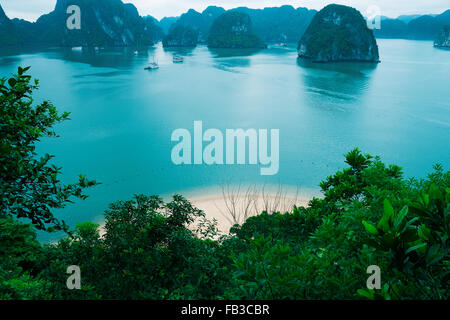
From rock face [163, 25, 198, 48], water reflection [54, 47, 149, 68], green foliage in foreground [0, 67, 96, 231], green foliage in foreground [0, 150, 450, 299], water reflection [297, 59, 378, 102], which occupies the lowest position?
green foliage in foreground [0, 150, 450, 299]

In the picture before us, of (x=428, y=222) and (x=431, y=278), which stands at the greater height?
(x=428, y=222)

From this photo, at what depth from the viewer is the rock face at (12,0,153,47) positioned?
145750 millimetres

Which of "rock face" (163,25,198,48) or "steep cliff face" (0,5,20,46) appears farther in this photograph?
"rock face" (163,25,198,48)

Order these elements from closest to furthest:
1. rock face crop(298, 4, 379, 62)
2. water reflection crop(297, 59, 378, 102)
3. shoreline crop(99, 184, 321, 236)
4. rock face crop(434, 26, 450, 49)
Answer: shoreline crop(99, 184, 321, 236)
water reflection crop(297, 59, 378, 102)
rock face crop(298, 4, 379, 62)
rock face crop(434, 26, 450, 49)

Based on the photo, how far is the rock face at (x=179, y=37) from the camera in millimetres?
167125

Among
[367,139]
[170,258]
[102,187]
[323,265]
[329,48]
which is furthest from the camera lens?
[329,48]

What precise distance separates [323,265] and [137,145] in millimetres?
27870

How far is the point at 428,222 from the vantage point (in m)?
3.23

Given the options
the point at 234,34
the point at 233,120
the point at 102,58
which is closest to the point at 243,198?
the point at 233,120

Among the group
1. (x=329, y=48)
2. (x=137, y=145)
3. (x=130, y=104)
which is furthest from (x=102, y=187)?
(x=329, y=48)

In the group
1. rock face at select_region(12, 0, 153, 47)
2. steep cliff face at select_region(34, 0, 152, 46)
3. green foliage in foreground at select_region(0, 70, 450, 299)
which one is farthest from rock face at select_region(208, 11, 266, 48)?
green foliage in foreground at select_region(0, 70, 450, 299)

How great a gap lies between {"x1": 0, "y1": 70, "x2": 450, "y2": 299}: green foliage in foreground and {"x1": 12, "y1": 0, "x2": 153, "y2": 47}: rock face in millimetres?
159148

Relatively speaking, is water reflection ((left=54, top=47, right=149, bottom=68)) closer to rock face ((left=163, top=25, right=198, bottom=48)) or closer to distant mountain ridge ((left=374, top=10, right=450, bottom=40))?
rock face ((left=163, top=25, right=198, bottom=48))
